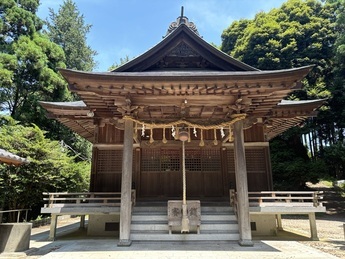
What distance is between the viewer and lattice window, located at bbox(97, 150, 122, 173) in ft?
33.1

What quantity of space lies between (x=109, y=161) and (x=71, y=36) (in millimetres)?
23619

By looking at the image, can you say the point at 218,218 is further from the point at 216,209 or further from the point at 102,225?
the point at 102,225

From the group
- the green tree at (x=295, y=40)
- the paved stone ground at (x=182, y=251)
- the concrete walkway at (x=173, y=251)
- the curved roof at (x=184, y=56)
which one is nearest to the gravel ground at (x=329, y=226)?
the paved stone ground at (x=182, y=251)

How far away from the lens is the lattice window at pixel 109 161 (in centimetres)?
1010

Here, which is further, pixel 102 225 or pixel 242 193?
pixel 102 225

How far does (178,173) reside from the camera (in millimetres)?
10133

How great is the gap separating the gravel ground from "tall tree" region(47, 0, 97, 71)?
1008 inches

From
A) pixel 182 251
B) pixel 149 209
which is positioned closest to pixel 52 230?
pixel 149 209

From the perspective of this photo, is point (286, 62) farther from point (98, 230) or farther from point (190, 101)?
point (98, 230)

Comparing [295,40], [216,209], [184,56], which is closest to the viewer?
[216,209]

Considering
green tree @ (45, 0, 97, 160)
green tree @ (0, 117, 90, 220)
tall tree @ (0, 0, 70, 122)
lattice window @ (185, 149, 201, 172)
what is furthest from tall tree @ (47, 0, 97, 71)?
lattice window @ (185, 149, 201, 172)

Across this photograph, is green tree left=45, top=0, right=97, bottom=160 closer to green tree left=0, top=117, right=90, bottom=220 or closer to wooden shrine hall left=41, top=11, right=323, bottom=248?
green tree left=0, top=117, right=90, bottom=220

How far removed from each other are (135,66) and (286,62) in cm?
1842

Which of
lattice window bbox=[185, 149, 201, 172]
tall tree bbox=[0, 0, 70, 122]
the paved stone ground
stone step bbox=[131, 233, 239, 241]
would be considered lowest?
the paved stone ground
